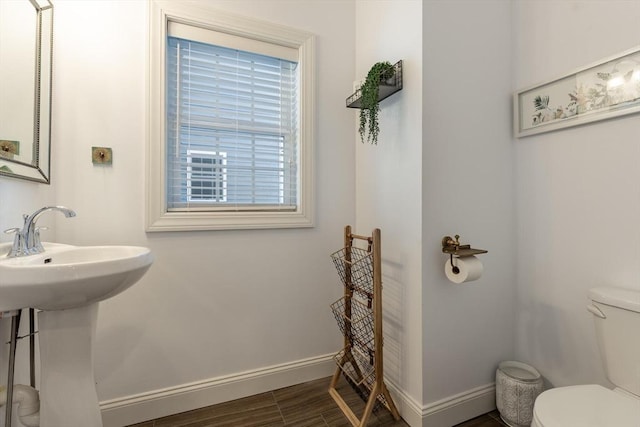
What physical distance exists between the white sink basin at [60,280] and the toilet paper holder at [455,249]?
48.0 inches

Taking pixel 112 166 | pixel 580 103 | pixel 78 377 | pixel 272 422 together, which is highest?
pixel 580 103

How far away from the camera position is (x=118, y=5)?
4.64 feet

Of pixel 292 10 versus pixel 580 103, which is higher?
pixel 292 10

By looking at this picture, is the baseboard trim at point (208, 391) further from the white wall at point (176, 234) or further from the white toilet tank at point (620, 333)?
the white toilet tank at point (620, 333)

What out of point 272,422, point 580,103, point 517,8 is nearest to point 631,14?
point 580,103

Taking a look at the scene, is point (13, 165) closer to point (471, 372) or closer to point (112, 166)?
point (112, 166)

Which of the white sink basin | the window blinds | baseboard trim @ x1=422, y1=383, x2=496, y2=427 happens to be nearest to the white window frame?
the window blinds

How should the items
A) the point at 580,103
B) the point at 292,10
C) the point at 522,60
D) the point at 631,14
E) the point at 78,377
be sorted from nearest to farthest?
the point at 78,377 < the point at 631,14 < the point at 580,103 < the point at 522,60 < the point at 292,10

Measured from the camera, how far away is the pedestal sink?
774 mm

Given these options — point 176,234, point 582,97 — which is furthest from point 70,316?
point 582,97

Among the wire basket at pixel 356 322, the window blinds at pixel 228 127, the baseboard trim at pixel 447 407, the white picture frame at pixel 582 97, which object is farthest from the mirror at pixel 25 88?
the white picture frame at pixel 582 97

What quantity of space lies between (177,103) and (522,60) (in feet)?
5.97

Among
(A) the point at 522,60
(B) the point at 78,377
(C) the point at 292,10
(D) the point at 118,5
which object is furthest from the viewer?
(C) the point at 292,10

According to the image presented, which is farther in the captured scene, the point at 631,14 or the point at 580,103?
the point at 580,103
